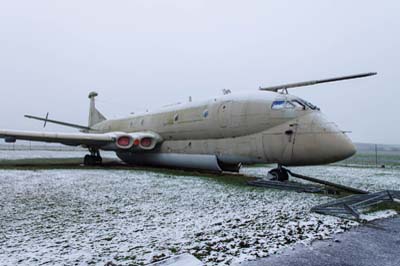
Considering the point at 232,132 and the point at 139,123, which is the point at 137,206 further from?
the point at 139,123

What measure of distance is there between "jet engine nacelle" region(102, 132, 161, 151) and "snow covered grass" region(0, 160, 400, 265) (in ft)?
26.9

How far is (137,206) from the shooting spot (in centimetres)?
592

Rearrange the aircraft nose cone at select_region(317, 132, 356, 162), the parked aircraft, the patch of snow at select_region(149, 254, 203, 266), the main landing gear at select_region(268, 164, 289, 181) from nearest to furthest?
the patch of snow at select_region(149, 254, 203, 266), the aircraft nose cone at select_region(317, 132, 356, 162), the parked aircraft, the main landing gear at select_region(268, 164, 289, 181)

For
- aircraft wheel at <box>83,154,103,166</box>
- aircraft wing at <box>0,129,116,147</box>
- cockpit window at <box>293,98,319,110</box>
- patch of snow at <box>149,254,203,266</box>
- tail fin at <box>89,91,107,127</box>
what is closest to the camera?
patch of snow at <box>149,254,203,266</box>

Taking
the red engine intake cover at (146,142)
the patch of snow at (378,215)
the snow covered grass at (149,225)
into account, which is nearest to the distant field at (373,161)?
the red engine intake cover at (146,142)

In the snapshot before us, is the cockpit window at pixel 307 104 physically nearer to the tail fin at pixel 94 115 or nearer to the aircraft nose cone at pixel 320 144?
the aircraft nose cone at pixel 320 144

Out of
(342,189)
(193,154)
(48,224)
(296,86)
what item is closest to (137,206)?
(48,224)

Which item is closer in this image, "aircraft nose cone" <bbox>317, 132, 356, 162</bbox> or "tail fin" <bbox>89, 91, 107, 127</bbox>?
"aircraft nose cone" <bbox>317, 132, 356, 162</bbox>

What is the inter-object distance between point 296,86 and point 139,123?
9.63 metres

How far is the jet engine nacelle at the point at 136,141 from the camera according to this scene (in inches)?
625

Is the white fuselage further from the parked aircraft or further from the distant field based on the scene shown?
the distant field

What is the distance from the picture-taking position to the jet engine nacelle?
15.9 m

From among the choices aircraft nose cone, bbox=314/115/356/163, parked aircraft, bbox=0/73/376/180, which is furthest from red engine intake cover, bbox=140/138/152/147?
aircraft nose cone, bbox=314/115/356/163

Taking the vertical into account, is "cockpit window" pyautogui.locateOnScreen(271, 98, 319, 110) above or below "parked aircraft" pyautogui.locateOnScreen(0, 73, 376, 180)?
above
